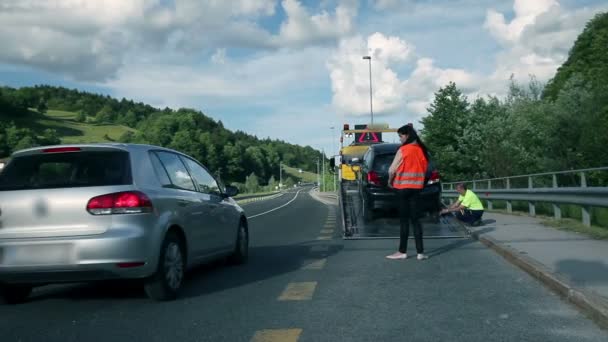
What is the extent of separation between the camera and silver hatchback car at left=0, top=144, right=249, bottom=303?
232 inches

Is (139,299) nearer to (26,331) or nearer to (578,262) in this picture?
(26,331)

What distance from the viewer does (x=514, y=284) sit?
7062 mm

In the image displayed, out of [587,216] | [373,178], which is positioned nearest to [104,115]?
[373,178]

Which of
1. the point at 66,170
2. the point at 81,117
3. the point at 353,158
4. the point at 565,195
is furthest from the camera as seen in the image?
the point at 81,117

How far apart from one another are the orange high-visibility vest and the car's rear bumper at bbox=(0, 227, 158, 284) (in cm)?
435

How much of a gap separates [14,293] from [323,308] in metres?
3.09

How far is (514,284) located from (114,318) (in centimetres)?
408

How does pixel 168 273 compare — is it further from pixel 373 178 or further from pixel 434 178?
pixel 434 178

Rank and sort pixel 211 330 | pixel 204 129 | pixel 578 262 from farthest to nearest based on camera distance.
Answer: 1. pixel 204 129
2. pixel 578 262
3. pixel 211 330

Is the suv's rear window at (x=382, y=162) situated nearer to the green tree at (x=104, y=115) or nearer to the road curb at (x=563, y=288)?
the road curb at (x=563, y=288)

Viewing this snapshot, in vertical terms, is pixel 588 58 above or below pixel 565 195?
above

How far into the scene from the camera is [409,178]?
30.0ft

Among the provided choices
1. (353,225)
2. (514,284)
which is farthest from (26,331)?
(353,225)

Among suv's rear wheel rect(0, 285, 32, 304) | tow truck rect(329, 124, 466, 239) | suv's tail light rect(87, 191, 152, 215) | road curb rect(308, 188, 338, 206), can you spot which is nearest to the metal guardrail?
tow truck rect(329, 124, 466, 239)
